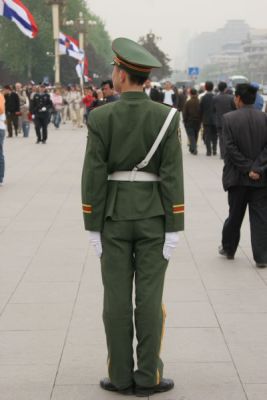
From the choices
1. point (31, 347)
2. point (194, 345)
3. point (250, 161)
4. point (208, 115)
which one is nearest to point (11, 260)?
point (250, 161)

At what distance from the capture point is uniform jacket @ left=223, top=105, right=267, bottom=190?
795cm

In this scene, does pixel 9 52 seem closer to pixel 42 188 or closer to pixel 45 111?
pixel 45 111

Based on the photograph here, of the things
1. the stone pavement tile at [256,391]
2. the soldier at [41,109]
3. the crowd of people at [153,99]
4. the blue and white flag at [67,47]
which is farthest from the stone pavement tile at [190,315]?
the blue and white flag at [67,47]

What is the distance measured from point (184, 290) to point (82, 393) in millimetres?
2426

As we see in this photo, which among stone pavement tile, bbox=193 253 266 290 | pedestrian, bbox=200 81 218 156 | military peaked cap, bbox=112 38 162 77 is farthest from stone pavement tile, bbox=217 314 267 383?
pedestrian, bbox=200 81 218 156

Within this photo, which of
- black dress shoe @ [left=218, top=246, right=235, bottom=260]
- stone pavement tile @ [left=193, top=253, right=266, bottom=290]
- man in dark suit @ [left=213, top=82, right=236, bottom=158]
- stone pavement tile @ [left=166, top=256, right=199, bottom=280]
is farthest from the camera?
man in dark suit @ [left=213, top=82, right=236, bottom=158]

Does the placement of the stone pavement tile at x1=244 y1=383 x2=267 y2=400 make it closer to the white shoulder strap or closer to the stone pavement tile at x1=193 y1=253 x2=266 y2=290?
the white shoulder strap

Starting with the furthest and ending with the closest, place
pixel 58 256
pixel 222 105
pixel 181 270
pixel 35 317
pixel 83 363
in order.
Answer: pixel 222 105, pixel 58 256, pixel 181 270, pixel 35 317, pixel 83 363

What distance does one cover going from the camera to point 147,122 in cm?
453

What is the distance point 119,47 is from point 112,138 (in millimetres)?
475

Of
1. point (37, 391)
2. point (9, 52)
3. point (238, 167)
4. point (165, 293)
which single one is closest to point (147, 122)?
point (37, 391)

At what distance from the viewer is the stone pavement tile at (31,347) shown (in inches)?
209

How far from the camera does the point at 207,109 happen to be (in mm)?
20531

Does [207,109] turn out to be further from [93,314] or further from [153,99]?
[93,314]
